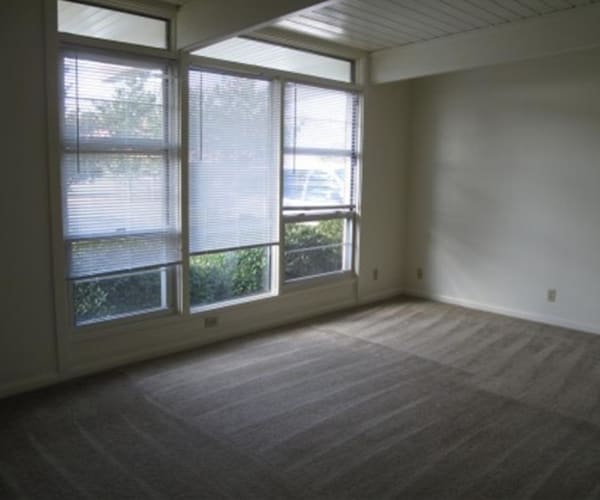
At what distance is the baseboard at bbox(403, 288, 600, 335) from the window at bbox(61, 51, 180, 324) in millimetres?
3045

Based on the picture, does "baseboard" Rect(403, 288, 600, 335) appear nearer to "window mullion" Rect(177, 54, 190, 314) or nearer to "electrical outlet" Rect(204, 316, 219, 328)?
"electrical outlet" Rect(204, 316, 219, 328)

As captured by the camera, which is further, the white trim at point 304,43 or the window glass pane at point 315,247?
the window glass pane at point 315,247

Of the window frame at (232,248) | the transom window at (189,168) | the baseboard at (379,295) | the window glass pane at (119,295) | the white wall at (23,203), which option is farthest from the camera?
the baseboard at (379,295)

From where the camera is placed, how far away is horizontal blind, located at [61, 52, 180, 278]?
136 inches

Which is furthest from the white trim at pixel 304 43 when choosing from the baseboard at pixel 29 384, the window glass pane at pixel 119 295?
the baseboard at pixel 29 384

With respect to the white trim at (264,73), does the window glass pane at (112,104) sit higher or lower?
lower

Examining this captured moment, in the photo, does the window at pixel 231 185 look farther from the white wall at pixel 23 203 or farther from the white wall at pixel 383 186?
the white wall at pixel 383 186

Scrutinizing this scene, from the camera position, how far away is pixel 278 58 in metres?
4.63

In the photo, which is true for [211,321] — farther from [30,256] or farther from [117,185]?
[30,256]

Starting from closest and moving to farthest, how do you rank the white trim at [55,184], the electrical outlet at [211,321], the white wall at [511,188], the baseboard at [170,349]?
the white trim at [55,184]
the baseboard at [170,349]
the electrical outlet at [211,321]
the white wall at [511,188]

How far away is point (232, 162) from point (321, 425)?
7.29 ft

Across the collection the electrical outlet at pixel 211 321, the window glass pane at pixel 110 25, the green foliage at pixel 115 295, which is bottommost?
the electrical outlet at pixel 211 321

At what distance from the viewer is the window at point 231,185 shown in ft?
13.5

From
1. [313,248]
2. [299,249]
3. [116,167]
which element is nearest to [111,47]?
[116,167]
